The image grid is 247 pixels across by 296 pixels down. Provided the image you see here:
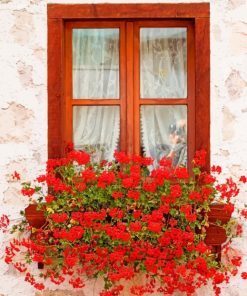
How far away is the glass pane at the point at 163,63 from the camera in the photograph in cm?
550

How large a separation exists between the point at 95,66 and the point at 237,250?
1.52m

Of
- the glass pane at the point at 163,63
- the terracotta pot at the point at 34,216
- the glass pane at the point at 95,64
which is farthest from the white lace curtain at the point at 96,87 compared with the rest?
the terracotta pot at the point at 34,216

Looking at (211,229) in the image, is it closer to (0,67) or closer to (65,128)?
(65,128)

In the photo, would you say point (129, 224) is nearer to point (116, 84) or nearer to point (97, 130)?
point (97, 130)

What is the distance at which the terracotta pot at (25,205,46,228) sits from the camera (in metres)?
5.05

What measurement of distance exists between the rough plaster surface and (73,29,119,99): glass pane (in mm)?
257

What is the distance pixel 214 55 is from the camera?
17.4ft

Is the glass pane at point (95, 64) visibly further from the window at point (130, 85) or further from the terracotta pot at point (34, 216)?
the terracotta pot at point (34, 216)

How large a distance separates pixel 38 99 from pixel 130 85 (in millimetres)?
612

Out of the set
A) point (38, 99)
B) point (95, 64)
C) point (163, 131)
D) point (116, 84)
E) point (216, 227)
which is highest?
point (95, 64)

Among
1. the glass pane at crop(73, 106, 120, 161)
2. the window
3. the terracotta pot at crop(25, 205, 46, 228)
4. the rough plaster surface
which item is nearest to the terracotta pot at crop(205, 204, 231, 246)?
the rough plaster surface

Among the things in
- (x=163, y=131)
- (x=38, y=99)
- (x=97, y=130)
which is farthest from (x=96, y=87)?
(x=163, y=131)

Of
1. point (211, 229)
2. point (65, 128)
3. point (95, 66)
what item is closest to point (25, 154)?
point (65, 128)

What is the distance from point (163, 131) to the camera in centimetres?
550
